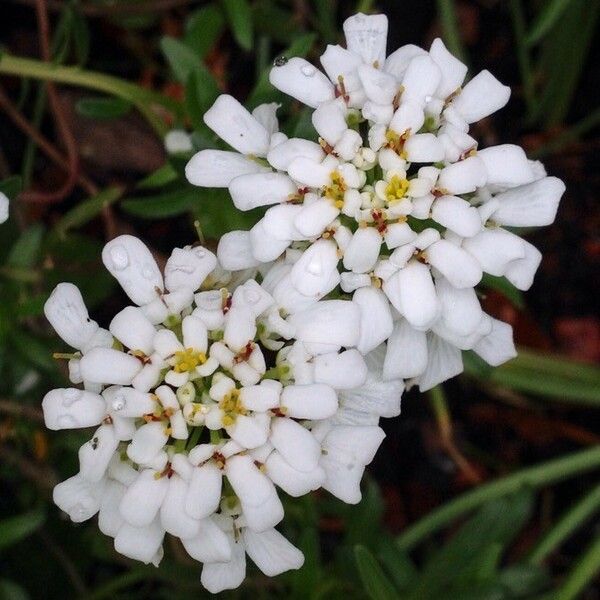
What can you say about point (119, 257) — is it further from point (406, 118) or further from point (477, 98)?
point (477, 98)

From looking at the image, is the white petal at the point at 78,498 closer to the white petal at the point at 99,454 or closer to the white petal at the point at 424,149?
the white petal at the point at 99,454

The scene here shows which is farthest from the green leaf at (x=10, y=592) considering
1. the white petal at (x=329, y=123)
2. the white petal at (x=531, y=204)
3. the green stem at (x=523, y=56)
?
the green stem at (x=523, y=56)

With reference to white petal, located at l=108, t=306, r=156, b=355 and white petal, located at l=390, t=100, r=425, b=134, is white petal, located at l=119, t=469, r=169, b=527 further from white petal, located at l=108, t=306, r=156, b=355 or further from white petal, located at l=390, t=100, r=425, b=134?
white petal, located at l=390, t=100, r=425, b=134

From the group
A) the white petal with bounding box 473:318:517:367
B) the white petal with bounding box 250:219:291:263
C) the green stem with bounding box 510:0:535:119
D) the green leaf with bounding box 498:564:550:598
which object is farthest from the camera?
the green stem with bounding box 510:0:535:119

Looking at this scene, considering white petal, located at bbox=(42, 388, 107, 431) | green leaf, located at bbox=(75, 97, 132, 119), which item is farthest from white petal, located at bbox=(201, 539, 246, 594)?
green leaf, located at bbox=(75, 97, 132, 119)

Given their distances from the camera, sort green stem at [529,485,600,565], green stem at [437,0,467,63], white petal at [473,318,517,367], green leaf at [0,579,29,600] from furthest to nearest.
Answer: green stem at [437,0,467,63], green stem at [529,485,600,565], green leaf at [0,579,29,600], white petal at [473,318,517,367]

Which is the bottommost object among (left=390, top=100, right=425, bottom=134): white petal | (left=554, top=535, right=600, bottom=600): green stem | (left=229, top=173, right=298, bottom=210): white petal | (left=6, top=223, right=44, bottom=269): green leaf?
(left=554, top=535, right=600, bottom=600): green stem
